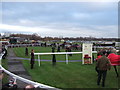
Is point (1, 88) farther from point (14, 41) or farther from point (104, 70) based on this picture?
point (14, 41)

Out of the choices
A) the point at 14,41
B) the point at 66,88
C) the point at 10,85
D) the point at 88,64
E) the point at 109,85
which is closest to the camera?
the point at 10,85

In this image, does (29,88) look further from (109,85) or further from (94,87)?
(109,85)

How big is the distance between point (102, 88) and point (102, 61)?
3.92 feet

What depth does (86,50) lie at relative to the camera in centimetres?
1454

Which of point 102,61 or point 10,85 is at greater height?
point 102,61

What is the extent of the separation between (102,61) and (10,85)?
4.12 meters

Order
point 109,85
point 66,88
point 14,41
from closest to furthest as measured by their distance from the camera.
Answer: point 66,88, point 109,85, point 14,41

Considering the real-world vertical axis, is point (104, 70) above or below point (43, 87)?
above

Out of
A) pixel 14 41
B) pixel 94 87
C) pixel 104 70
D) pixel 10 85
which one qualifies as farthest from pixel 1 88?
pixel 14 41

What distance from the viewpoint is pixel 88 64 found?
14.2 meters

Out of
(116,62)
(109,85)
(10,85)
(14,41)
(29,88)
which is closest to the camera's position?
(29,88)

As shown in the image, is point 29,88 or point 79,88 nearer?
point 29,88

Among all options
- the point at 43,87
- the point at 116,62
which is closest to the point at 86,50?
the point at 116,62

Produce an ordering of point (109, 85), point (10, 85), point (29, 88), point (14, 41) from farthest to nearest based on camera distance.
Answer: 1. point (14, 41)
2. point (109, 85)
3. point (10, 85)
4. point (29, 88)
